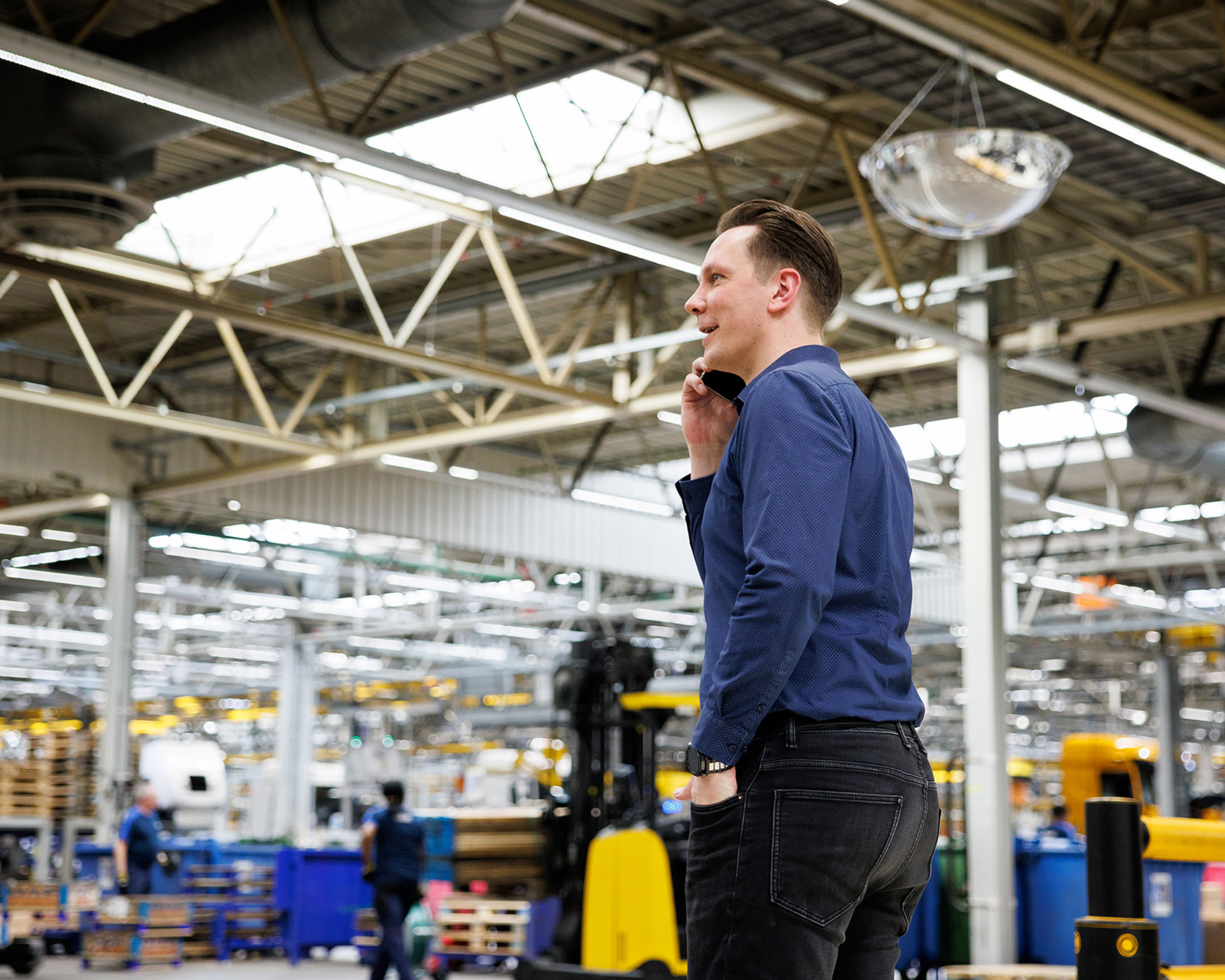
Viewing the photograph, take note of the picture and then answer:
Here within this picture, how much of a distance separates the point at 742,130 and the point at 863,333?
20.7 ft

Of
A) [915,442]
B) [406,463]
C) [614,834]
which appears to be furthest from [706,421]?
[915,442]

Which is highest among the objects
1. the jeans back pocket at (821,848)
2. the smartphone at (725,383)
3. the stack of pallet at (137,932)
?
the smartphone at (725,383)

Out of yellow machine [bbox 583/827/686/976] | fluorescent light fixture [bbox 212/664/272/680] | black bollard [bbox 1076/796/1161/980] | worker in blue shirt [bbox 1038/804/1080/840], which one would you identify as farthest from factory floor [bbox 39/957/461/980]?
fluorescent light fixture [bbox 212/664/272/680]

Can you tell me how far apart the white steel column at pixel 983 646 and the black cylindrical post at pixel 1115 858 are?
27.1ft

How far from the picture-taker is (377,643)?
34.5 meters

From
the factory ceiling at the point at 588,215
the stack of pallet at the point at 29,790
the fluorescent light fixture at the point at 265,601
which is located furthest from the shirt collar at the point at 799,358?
the fluorescent light fixture at the point at 265,601

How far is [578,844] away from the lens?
40.5 ft

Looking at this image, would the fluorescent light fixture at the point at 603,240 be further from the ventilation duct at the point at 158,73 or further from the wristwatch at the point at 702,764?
the wristwatch at the point at 702,764

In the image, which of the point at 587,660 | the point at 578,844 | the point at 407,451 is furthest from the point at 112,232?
the point at 407,451

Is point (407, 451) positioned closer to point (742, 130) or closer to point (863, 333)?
point (863, 333)

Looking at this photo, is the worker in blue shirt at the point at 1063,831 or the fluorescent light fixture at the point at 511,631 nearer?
the worker in blue shirt at the point at 1063,831

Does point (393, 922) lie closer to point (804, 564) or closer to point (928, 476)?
point (928, 476)

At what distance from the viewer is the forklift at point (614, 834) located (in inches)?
424

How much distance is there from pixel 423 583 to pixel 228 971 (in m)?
11.5
